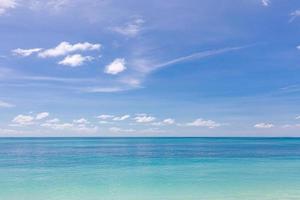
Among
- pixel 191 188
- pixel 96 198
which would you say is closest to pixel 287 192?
pixel 191 188

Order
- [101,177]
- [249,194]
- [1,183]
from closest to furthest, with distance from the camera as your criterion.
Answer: [249,194]
[1,183]
[101,177]

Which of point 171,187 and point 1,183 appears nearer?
point 171,187

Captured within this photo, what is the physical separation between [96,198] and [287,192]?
10.3 metres

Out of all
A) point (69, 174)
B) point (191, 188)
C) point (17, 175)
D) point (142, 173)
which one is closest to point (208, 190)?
point (191, 188)

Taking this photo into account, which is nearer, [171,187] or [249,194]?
[249,194]

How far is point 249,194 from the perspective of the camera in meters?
18.3

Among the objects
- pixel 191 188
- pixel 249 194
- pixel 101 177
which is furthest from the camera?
pixel 101 177

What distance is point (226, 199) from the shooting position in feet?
56.3

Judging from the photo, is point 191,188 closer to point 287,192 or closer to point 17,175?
point 287,192

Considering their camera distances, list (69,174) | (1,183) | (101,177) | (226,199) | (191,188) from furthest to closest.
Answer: (69,174) < (101,177) < (1,183) < (191,188) < (226,199)

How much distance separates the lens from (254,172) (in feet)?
89.5

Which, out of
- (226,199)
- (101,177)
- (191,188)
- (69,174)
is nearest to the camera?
(226,199)

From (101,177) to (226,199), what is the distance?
1073 centimetres

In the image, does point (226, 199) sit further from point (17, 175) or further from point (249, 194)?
point (17, 175)
